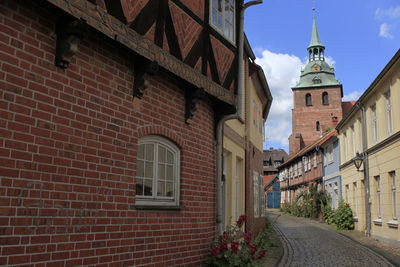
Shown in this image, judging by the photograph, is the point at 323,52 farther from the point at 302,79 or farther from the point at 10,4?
the point at 10,4

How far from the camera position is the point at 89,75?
471 centimetres

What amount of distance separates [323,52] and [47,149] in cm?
6781

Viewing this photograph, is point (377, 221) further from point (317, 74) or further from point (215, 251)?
point (317, 74)

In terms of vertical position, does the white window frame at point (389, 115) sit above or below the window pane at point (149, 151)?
above

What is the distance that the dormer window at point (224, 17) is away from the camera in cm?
766

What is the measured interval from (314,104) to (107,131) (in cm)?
5836

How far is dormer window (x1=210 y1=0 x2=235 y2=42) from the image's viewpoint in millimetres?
7660

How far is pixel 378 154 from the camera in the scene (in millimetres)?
15641

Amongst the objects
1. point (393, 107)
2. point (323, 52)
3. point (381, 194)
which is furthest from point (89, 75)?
point (323, 52)

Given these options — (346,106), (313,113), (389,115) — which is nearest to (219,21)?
(389,115)

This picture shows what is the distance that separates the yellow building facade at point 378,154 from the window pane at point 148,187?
398 inches

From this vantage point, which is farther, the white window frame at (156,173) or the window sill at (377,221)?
the window sill at (377,221)

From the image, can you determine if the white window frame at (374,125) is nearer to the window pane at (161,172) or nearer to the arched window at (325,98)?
the window pane at (161,172)

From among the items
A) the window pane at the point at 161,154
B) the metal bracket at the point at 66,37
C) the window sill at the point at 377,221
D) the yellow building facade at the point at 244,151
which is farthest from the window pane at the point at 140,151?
the window sill at the point at 377,221
